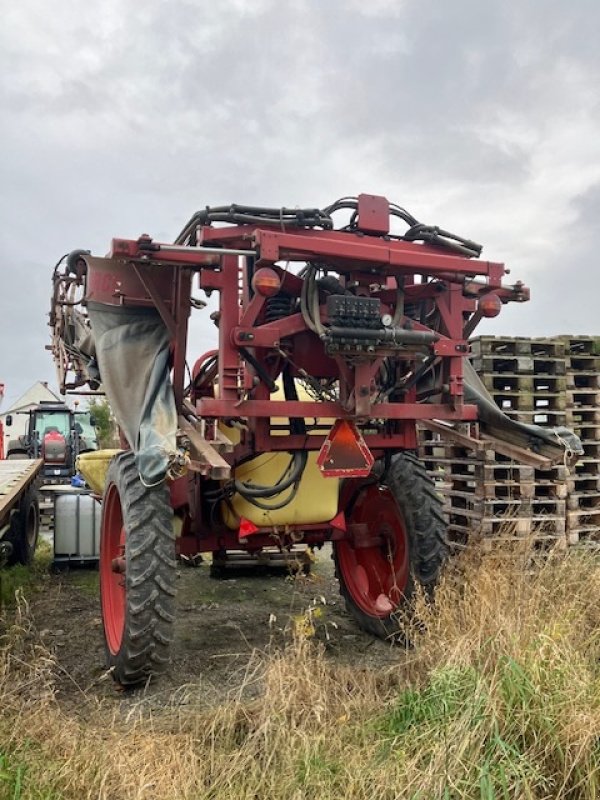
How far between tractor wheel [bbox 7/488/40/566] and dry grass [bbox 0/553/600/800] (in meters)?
4.02

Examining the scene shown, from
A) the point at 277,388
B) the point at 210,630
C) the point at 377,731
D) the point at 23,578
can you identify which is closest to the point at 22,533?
the point at 23,578

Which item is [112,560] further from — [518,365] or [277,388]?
[518,365]

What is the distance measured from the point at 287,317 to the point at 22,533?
4873mm

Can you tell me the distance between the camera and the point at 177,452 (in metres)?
3.80

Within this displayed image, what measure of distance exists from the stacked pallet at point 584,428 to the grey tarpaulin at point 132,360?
3672 mm

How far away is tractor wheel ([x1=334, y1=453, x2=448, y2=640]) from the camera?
15.8 feet

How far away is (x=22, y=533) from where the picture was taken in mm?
7512

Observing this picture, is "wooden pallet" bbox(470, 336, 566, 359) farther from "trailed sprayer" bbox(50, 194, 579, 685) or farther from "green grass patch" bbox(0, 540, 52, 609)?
"green grass patch" bbox(0, 540, 52, 609)

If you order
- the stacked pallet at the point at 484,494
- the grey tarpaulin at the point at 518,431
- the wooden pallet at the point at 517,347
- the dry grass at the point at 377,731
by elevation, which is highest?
the wooden pallet at the point at 517,347

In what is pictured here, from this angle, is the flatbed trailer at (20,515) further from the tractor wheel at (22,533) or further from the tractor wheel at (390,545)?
the tractor wheel at (390,545)

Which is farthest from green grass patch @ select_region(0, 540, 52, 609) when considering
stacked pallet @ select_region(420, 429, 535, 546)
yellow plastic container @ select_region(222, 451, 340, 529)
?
stacked pallet @ select_region(420, 429, 535, 546)

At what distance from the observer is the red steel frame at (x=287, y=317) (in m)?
3.76

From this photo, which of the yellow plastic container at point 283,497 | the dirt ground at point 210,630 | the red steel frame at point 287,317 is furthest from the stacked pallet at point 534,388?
the yellow plastic container at point 283,497

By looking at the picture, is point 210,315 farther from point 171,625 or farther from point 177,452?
point 171,625
